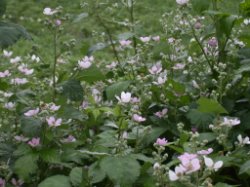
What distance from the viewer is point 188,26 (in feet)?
8.81

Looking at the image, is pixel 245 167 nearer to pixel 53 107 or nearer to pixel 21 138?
pixel 53 107

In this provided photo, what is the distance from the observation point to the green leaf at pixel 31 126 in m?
1.98

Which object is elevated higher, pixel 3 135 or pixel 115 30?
pixel 3 135

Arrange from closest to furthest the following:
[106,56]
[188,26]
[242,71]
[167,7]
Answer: [242,71], [188,26], [106,56], [167,7]

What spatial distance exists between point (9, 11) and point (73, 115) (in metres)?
4.86

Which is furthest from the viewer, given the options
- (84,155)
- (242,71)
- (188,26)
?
(188,26)

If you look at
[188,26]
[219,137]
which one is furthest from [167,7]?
[219,137]

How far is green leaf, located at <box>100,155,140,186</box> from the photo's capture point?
167 centimetres

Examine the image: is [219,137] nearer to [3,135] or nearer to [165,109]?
[165,109]

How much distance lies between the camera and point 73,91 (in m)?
2.21

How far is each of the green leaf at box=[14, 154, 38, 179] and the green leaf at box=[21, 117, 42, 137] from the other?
93mm

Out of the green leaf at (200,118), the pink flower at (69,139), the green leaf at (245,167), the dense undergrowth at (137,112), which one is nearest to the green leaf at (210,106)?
the dense undergrowth at (137,112)

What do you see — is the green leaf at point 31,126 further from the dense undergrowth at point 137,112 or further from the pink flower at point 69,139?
the pink flower at point 69,139

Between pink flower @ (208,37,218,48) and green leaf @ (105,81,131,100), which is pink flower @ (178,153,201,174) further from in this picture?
pink flower @ (208,37,218,48)
